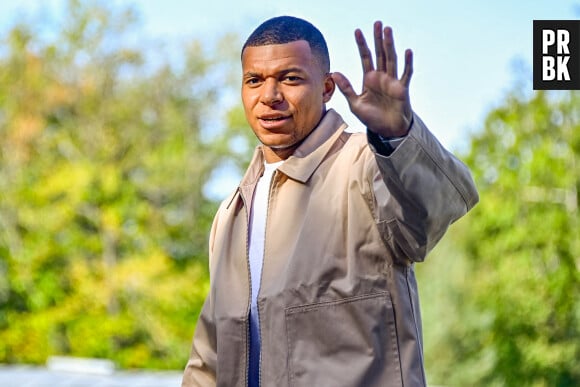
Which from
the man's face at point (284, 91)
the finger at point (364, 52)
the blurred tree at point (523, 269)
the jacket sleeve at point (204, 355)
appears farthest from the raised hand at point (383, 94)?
the blurred tree at point (523, 269)

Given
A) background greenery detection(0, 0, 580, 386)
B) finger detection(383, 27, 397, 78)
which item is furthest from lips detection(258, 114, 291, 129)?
background greenery detection(0, 0, 580, 386)

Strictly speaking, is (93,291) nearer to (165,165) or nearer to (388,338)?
(165,165)

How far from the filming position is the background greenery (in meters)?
19.8

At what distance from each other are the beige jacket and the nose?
0.10 meters

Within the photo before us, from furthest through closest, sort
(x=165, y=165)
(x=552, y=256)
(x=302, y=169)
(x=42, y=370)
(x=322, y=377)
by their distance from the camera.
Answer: (x=552, y=256), (x=165, y=165), (x=42, y=370), (x=302, y=169), (x=322, y=377)

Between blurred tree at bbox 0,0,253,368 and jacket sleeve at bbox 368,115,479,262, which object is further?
blurred tree at bbox 0,0,253,368

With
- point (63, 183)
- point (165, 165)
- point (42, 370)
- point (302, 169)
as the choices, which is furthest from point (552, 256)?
point (302, 169)

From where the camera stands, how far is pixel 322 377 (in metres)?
1.82

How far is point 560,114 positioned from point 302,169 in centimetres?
2122

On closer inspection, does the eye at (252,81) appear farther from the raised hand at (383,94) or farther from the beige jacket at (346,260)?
the raised hand at (383,94)

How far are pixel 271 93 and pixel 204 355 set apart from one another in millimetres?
584

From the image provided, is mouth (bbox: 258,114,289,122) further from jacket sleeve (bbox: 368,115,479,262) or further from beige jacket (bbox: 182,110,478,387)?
jacket sleeve (bbox: 368,115,479,262)

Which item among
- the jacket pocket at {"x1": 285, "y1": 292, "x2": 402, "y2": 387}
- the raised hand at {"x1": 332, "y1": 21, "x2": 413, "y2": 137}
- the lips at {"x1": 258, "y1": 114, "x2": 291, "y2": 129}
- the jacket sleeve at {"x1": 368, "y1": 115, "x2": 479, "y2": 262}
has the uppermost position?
the raised hand at {"x1": 332, "y1": 21, "x2": 413, "y2": 137}

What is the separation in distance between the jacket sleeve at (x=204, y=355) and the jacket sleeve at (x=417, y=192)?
511 millimetres
